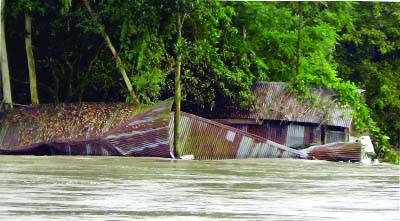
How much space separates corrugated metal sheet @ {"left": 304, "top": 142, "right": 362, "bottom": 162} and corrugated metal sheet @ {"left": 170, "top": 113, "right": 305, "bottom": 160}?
6.6 inches

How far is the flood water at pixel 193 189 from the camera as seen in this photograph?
8.20 metres

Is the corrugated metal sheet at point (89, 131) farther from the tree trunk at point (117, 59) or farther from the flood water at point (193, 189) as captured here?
the flood water at point (193, 189)

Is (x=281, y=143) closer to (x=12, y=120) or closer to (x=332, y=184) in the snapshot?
(x=332, y=184)

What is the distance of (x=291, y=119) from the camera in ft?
43.9

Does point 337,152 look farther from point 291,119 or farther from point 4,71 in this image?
point 4,71

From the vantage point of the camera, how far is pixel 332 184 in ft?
36.9

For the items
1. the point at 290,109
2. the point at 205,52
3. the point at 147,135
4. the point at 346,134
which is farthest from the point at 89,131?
the point at 346,134

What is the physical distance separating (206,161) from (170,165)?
2.08 ft

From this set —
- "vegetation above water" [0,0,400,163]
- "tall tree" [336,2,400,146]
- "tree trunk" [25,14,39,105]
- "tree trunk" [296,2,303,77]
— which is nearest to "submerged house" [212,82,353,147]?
"vegetation above water" [0,0,400,163]

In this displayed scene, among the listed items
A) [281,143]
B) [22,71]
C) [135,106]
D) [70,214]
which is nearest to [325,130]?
[281,143]

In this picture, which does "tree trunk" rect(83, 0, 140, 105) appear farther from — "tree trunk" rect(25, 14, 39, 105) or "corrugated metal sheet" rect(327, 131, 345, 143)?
"corrugated metal sheet" rect(327, 131, 345, 143)

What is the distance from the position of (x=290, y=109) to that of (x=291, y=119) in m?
0.15

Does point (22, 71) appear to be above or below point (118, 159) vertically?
above

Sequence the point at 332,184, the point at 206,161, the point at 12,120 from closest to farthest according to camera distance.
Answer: the point at 332,184 < the point at 206,161 < the point at 12,120
